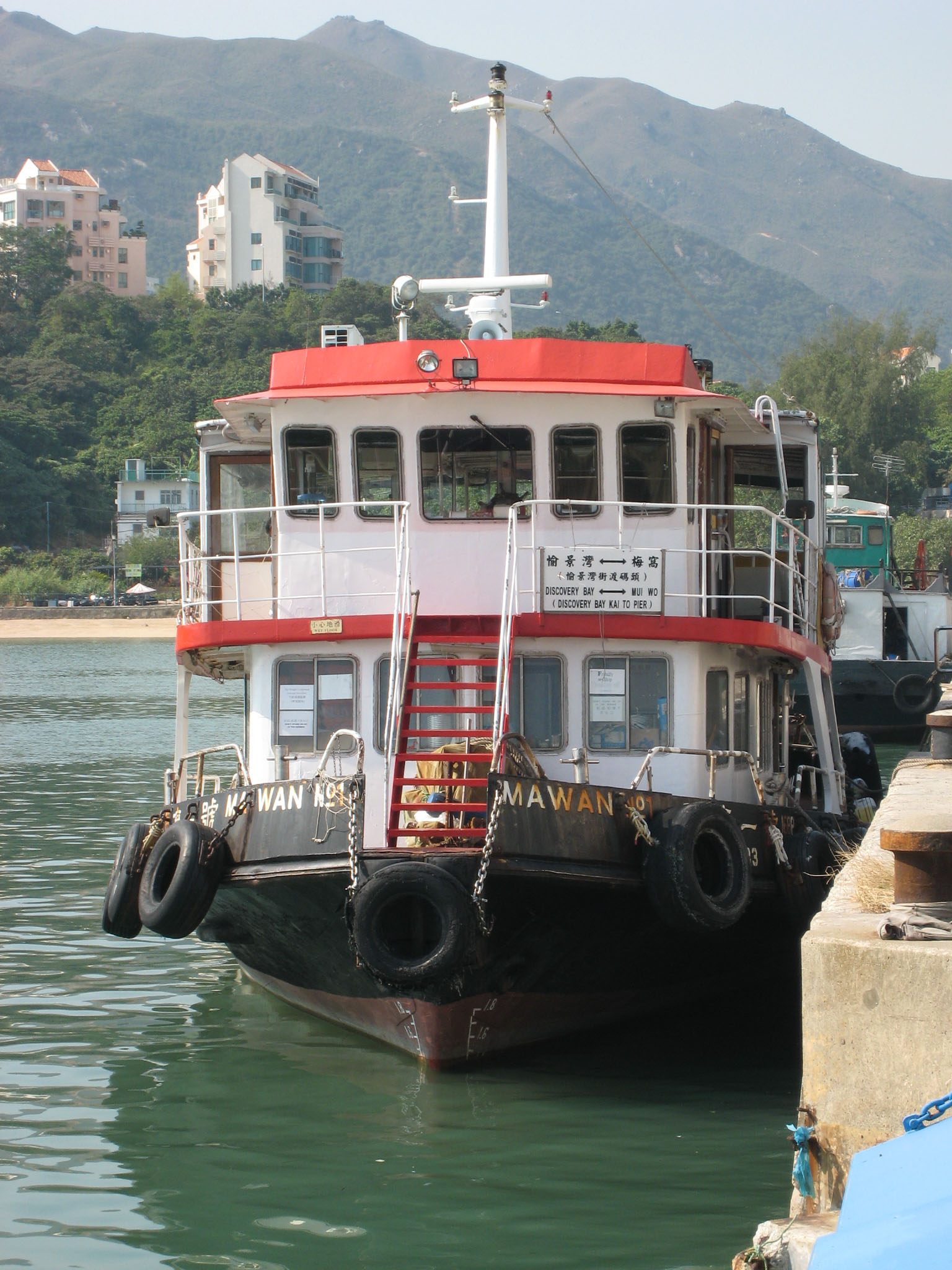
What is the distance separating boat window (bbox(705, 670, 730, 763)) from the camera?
37.0 ft

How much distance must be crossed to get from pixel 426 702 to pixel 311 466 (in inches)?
77.6

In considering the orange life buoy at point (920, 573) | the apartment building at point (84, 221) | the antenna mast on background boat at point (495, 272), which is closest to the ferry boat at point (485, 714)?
the antenna mast on background boat at point (495, 272)

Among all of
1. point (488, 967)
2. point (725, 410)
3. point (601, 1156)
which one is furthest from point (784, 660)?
point (601, 1156)

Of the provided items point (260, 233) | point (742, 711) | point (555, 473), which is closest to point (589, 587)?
point (555, 473)

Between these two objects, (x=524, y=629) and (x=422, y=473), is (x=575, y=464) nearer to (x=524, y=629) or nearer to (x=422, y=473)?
(x=422, y=473)

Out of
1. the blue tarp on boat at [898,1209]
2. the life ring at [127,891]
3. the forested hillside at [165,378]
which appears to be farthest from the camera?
the forested hillside at [165,378]

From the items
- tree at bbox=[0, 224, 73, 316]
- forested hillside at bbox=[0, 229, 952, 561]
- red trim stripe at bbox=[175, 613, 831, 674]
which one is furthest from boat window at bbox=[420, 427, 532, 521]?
tree at bbox=[0, 224, 73, 316]

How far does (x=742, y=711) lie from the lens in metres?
12.0

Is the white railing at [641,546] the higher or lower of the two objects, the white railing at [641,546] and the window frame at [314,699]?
the higher

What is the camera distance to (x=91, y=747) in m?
31.9

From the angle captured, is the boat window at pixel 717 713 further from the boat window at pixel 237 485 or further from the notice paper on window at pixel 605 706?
the boat window at pixel 237 485

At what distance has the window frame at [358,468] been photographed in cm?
1152

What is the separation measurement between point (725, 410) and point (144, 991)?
6292 mm

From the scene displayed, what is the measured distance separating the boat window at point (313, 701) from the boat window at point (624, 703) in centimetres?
167
